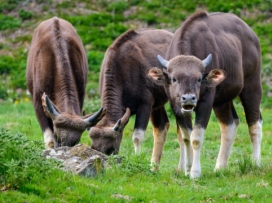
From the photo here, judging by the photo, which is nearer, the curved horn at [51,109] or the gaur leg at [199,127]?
the gaur leg at [199,127]

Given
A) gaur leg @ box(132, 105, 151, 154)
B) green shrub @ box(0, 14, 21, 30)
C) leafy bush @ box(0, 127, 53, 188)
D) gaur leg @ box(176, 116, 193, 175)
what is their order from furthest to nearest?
green shrub @ box(0, 14, 21, 30) < gaur leg @ box(132, 105, 151, 154) < gaur leg @ box(176, 116, 193, 175) < leafy bush @ box(0, 127, 53, 188)

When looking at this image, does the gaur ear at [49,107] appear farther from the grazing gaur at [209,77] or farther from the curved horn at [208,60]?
the curved horn at [208,60]

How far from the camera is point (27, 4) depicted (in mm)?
26703

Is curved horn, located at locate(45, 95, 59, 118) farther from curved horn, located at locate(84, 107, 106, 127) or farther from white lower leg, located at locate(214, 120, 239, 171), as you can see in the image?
white lower leg, located at locate(214, 120, 239, 171)

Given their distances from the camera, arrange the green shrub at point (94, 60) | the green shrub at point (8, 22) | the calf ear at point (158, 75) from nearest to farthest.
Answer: the calf ear at point (158, 75) < the green shrub at point (94, 60) < the green shrub at point (8, 22)

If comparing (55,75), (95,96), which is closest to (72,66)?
(55,75)

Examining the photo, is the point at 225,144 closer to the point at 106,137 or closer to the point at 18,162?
the point at 106,137

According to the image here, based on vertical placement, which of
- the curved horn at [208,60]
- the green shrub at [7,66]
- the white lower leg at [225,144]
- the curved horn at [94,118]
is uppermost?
the curved horn at [208,60]

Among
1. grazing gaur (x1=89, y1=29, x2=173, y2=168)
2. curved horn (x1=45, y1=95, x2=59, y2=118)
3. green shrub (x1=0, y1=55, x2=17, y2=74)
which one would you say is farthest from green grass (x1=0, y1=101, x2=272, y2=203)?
green shrub (x1=0, y1=55, x2=17, y2=74)

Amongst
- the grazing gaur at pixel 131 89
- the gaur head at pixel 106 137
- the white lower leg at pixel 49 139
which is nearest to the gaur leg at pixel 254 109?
the grazing gaur at pixel 131 89

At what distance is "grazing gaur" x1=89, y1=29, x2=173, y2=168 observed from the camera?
486 inches

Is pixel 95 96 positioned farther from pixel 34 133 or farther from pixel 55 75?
pixel 55 75

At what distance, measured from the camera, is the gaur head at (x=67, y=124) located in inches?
462

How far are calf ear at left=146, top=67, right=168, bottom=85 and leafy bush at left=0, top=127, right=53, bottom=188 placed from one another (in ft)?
8.68
